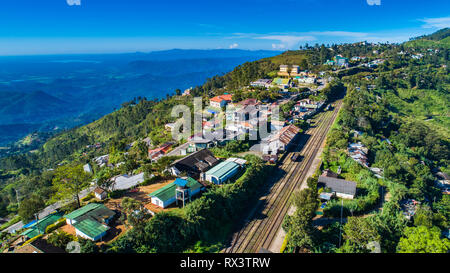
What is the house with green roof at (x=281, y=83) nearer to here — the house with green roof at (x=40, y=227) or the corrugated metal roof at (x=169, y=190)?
the corrugated metal roof at (x=169, y=190)

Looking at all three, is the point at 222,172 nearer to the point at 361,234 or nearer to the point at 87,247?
the point at 361,234

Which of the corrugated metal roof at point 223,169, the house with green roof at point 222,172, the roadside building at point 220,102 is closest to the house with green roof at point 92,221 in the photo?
the house with green roof at point 222,172

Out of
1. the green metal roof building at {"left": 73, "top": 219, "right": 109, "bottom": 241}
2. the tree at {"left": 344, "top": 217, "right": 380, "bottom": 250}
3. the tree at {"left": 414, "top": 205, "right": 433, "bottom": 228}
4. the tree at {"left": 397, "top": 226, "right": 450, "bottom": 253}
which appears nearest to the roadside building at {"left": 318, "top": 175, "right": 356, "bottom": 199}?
the tree at {"left": 414, "top": 205, "right": 433, "bottom": 228}

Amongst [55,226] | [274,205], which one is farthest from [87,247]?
[274,205]
